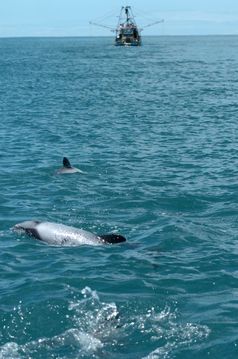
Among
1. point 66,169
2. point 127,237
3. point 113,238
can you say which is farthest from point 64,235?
point 66,169

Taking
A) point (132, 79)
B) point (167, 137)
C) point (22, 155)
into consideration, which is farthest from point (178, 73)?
point (22, 155)

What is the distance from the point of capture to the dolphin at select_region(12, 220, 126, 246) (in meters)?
19.8

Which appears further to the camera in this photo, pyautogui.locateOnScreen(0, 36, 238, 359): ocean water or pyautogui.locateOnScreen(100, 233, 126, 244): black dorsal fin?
pyautogui.locateOnScreen(100, 233, 126, 244): black dorsal fin

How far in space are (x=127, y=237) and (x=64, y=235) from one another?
2.11 metres

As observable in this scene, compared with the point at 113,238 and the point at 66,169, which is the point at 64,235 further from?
the point at 66,169

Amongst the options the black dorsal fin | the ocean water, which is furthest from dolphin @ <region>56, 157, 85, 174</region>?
the black dorsal fin

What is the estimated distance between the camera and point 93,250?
63.5 feet

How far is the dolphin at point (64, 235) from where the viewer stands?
19766 millimetres

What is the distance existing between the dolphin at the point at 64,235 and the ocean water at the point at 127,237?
0.31 m

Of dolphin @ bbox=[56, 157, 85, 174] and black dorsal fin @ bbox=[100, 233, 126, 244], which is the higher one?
dolphin @ bbox=[56, 157, 85, 174]

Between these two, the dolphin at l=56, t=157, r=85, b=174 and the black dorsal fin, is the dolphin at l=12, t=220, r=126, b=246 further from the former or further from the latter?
the dolphin at l=56, t=157, r=85, b=174

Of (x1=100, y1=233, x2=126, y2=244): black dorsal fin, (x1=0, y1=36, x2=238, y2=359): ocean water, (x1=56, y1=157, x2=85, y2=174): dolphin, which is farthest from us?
(x1=56, y1=157, x2=85, y2=174): dolphin

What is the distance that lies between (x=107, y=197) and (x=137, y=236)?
15.7ft

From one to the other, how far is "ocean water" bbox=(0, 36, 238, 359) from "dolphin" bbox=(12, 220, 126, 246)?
12.2 inches
